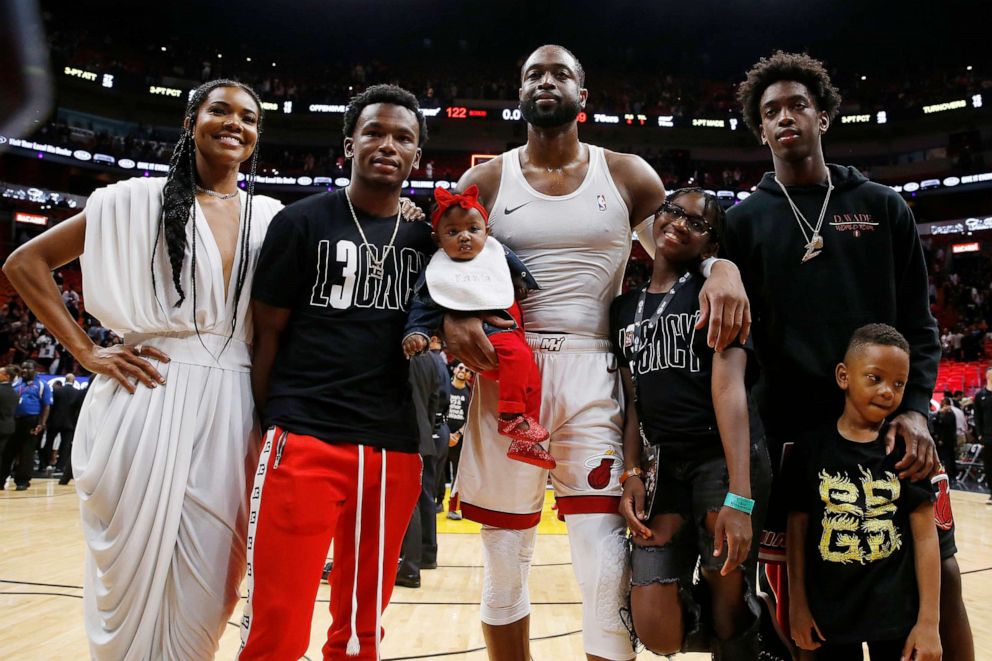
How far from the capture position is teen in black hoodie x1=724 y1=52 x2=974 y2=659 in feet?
7.84

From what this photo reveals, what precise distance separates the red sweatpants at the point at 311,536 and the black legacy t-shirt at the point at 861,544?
1.35 meters

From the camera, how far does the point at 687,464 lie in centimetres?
222

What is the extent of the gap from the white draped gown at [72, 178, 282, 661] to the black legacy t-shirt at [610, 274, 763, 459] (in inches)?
53.3

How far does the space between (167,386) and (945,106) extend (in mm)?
29116

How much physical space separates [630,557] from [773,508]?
0.58m

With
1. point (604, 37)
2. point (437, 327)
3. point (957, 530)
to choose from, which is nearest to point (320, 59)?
point (604, 37)

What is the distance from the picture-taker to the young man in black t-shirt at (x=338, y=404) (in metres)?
2.07

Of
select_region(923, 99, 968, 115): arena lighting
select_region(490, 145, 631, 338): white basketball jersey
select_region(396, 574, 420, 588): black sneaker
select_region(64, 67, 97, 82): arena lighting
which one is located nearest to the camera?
select_region(490, 145, 631, 338): white basketball jersey

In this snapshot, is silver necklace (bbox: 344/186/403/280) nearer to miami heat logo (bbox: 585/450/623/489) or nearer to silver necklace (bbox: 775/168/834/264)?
miami heat logo (bbox: 585/450/623/489)

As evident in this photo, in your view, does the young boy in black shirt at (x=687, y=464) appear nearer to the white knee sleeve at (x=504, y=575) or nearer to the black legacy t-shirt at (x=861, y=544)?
the black legacy t-shirt at (x=861, y=544)

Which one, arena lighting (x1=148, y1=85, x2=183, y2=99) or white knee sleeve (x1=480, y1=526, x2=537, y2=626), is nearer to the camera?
white knee sleeve (x1=480, y1=526, x2=537, y2=626)

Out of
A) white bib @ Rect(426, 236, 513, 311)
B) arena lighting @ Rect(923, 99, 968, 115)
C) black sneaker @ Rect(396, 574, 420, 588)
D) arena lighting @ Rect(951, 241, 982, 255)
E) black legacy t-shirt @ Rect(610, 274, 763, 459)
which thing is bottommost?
black sneaker @ Rect(396, 574, 420, 588)

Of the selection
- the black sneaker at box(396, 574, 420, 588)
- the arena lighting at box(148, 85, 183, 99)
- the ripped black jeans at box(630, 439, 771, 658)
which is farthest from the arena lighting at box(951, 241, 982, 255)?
the arena lighting at box(148, 85, 183, 99)

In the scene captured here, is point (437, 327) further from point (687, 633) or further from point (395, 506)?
point (687, 633)
